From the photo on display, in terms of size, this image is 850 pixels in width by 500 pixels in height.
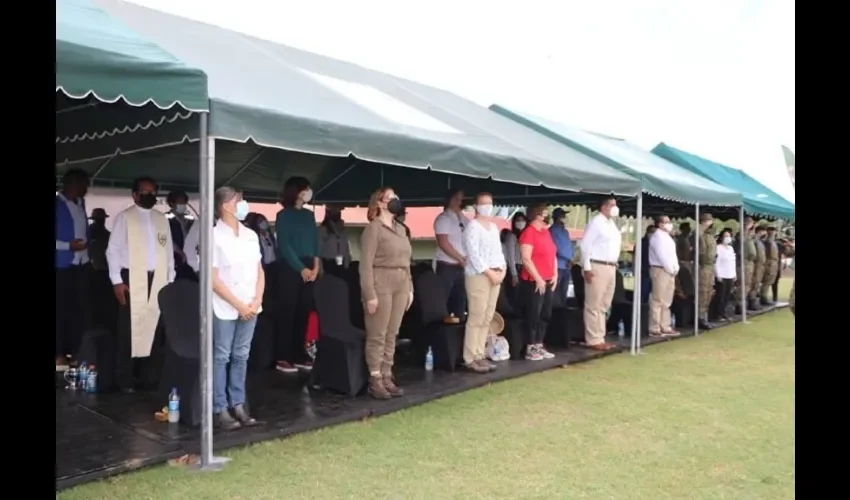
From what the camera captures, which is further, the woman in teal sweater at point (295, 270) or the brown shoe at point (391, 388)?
the woman in teal sweater at point (295, 270)

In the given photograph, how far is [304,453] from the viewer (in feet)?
14.8

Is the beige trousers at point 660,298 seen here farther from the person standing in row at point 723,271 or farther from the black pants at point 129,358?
the black pants at point 129,358

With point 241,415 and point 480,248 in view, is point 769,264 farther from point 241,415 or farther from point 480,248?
point 241,415

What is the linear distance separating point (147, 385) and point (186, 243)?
1248 mm

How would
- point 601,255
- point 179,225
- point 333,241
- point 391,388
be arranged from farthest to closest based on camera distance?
1. point 333,241
2. point 601,255
3. point 179,225
4. point 391,388

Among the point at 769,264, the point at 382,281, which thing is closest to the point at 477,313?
the point at 382,281

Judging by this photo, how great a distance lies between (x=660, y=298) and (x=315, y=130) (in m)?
6.83

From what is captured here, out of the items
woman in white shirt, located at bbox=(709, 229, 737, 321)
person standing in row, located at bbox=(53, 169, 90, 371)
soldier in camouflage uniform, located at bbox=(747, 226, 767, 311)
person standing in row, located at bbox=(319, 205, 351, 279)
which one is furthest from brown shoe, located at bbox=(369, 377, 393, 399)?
soldier in camouflage uniform, located at bbox=(747, 226, 767, 311)

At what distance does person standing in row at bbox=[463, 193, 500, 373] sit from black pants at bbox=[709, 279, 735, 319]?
655 centimetres

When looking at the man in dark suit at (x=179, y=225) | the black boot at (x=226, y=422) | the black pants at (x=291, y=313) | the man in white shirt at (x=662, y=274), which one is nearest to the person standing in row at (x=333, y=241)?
the black pants at (x=291, y=313)

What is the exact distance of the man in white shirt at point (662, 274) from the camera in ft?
32.3

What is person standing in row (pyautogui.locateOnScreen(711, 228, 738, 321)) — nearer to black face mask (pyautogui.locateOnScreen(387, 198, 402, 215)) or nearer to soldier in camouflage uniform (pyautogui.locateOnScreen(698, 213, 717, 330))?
soldier in camouflage uniform (pyautogui.locateOnScreen(698, 213, 717, 330))

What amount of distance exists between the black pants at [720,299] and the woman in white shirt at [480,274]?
6.55 m

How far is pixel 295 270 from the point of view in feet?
22.0
